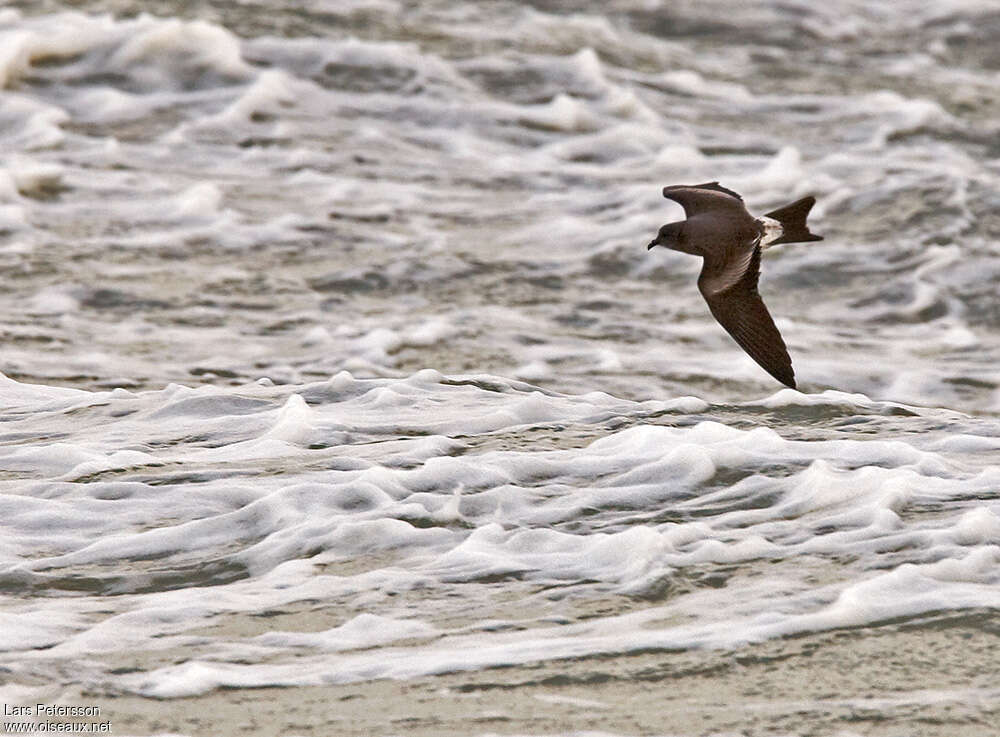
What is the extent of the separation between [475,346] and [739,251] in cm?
212

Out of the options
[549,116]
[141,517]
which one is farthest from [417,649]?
[549,116]

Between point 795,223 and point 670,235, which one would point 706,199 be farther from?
Result: point 795,223

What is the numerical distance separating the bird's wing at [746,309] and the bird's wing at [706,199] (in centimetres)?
44

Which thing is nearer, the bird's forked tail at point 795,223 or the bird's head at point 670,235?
the bird's forked tail at point 795,223

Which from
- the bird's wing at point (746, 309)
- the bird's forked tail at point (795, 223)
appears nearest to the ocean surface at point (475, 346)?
the bird's wing at point (746, 309)

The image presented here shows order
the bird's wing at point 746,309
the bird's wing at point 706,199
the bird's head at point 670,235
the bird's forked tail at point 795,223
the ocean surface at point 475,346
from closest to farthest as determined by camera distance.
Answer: the ocean surface at point 475,346 → the bird's wing at point 746,309 → the bird's forked tail at point 795,223 → the bird's head at point 670,235 → the bird's wing at point 706,199

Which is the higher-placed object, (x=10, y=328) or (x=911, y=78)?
(x=911, y=78)

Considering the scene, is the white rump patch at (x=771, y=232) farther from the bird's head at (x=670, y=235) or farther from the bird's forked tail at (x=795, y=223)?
the bird's head at (x=670, y=235)

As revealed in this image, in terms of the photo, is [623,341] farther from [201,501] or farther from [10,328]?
[201,501]

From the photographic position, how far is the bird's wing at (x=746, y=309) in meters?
5.45

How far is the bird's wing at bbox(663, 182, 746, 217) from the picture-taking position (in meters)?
6.21

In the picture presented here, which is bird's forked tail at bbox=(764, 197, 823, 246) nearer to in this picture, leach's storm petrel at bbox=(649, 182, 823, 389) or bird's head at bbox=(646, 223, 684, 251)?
leach's storm petrel at bbox=(649, 182, 823, 389)

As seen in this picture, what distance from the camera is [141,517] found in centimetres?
479

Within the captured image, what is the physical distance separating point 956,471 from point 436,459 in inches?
60.3
